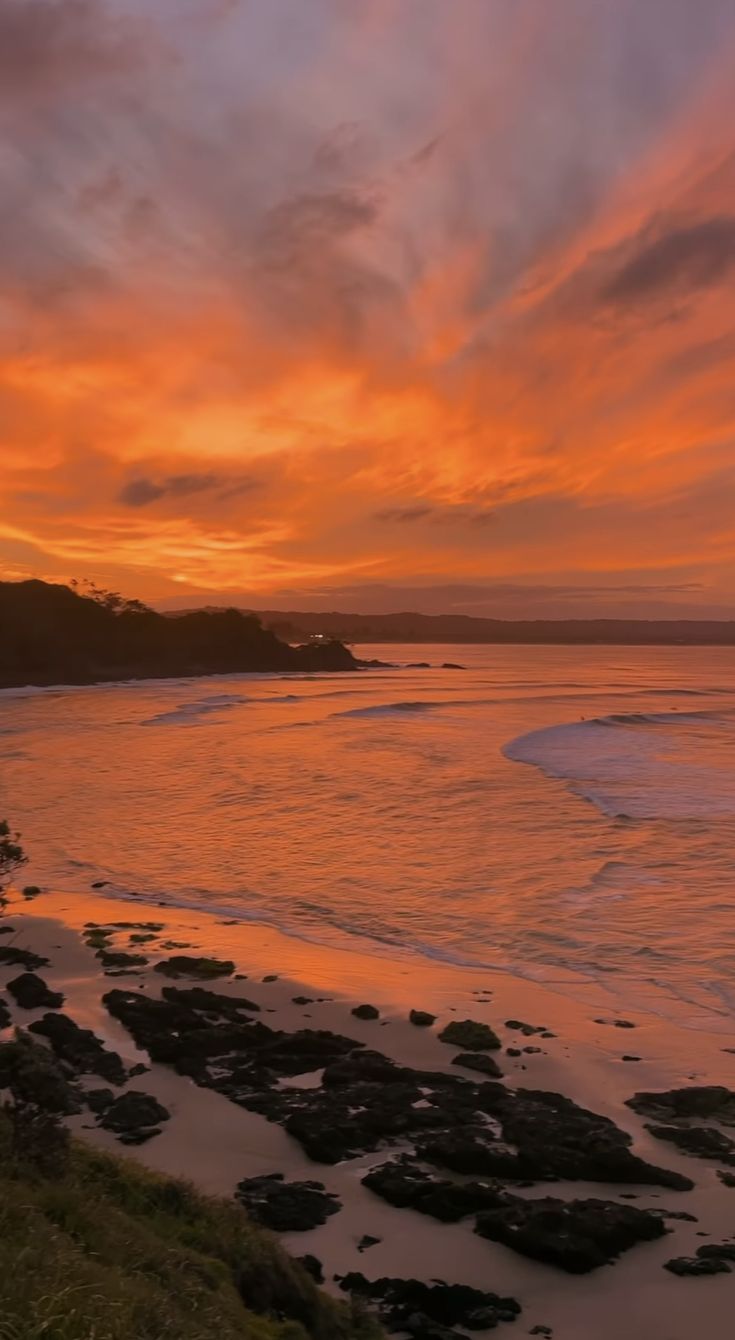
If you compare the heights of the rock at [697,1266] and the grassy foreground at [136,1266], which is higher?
the grassy foreground at [136,1266]

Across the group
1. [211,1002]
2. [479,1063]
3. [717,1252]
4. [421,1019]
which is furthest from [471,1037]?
[717,1252]

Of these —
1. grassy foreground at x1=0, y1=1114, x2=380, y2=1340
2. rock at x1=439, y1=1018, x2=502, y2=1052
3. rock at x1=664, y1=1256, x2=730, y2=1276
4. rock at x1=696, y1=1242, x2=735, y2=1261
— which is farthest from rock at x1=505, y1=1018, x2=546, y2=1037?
grassy foreground at x1=0, y1=1114, x2=380, y2=1340

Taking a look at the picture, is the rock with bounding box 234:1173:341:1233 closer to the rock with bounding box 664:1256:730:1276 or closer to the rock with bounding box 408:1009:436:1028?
the rock with bounding box 664:1256:730:1276

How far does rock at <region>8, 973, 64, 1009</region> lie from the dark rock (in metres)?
3.91

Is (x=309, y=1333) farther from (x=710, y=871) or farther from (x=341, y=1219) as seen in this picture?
(x=710, y=871)

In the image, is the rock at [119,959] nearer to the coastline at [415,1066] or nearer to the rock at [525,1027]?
the coastline at [415,1066]

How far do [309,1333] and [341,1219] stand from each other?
2789mm

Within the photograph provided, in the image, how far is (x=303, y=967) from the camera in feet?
66.1

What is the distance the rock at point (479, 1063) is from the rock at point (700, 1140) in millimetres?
2568

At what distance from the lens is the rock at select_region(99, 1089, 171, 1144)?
12.8 metres

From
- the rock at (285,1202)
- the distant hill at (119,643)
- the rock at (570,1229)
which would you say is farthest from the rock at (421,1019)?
the distant hill at (119,643)

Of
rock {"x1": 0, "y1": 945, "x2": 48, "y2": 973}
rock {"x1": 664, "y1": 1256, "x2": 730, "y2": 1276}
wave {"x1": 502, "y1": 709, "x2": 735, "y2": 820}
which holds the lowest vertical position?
wave {"x1": 502, "y1": 709, "x2": 735, "y2": 820}

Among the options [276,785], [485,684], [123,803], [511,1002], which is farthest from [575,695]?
[511,1002]

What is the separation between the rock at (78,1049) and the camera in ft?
47.8
